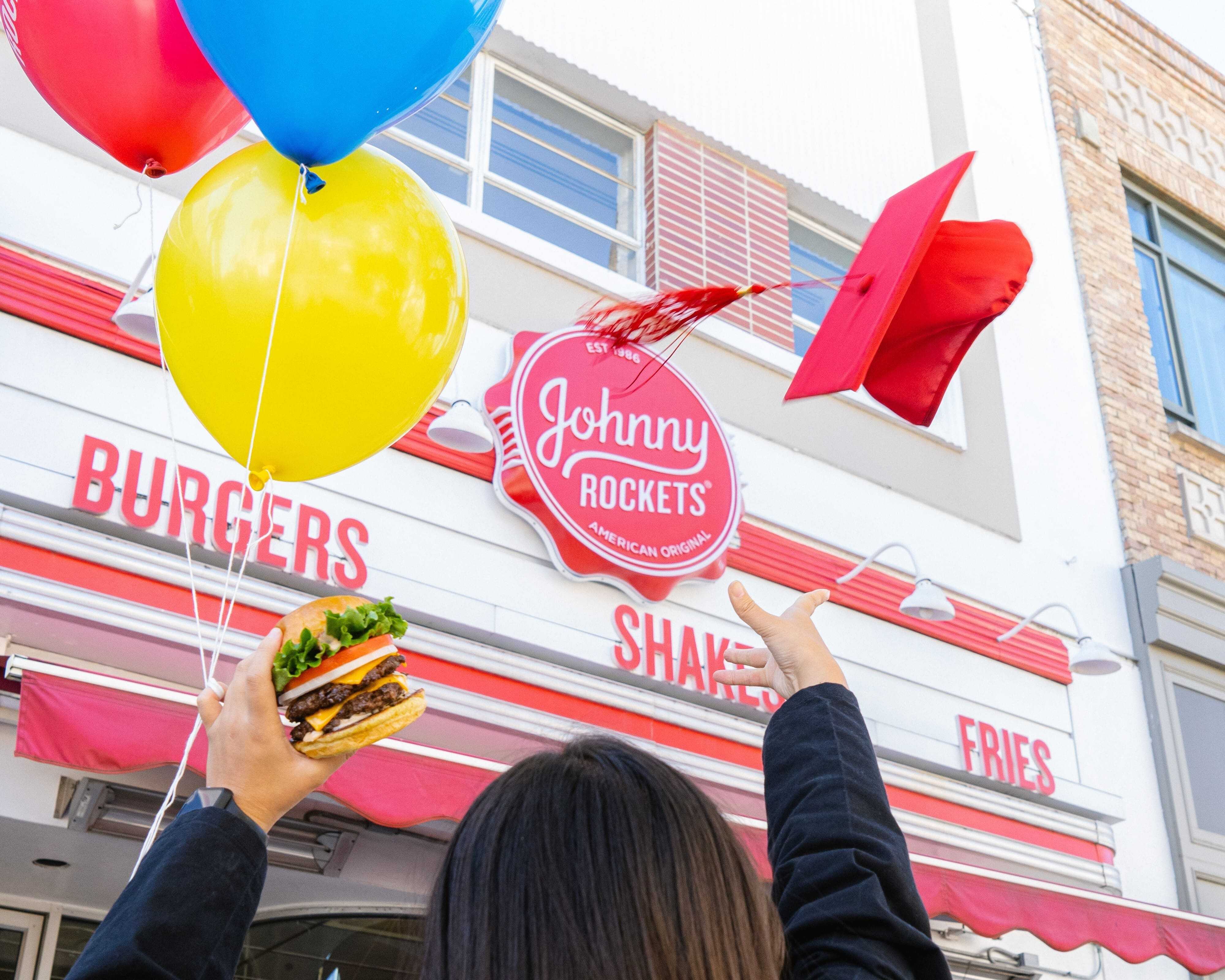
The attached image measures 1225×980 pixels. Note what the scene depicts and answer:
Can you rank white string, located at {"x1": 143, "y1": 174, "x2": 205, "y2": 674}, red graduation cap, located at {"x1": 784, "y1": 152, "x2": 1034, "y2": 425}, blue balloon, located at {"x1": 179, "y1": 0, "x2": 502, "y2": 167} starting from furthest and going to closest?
red graduation cap, located at {"x1": 784, "y1": 152, "x2": 1034, "y2": 425}, white string, located at {"x1": 143, "y1": 174, "x2": 205, "y2": 674}, blue balloon, located at {"x1": 179, "y1": 0, "x2": 502, "y2": 167}

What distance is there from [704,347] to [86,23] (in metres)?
4.33

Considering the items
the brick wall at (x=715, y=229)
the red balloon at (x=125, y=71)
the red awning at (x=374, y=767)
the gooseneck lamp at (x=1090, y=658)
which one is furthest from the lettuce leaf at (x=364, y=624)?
the gooseneck lamp at (x=1090, y=658)

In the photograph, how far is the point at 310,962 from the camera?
557cm

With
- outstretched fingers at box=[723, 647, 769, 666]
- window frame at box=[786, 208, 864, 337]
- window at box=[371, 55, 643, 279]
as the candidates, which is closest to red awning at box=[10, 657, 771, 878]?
outstretched fingers at box=[723, 647, 769, 666]

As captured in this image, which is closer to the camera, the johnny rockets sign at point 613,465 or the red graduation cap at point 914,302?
the red graduation cap at point 914,302

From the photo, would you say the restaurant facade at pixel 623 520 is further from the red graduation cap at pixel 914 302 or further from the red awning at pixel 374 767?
the red graduation cap at pixel 914 302

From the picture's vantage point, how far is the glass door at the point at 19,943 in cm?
484

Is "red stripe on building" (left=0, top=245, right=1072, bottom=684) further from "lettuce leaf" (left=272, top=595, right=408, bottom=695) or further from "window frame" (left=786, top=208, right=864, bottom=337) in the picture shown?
"lettuce leaf" (left=272, top=595, right=408, bottom=695)

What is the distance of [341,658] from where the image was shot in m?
1.92

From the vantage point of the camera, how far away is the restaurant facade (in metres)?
4.48

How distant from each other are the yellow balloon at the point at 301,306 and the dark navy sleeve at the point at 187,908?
5.40 feet

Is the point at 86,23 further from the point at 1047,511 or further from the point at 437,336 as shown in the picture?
the point at 1047,511

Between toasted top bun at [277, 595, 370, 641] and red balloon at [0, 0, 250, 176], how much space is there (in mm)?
1619

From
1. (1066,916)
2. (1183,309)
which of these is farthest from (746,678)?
(1183,309)
